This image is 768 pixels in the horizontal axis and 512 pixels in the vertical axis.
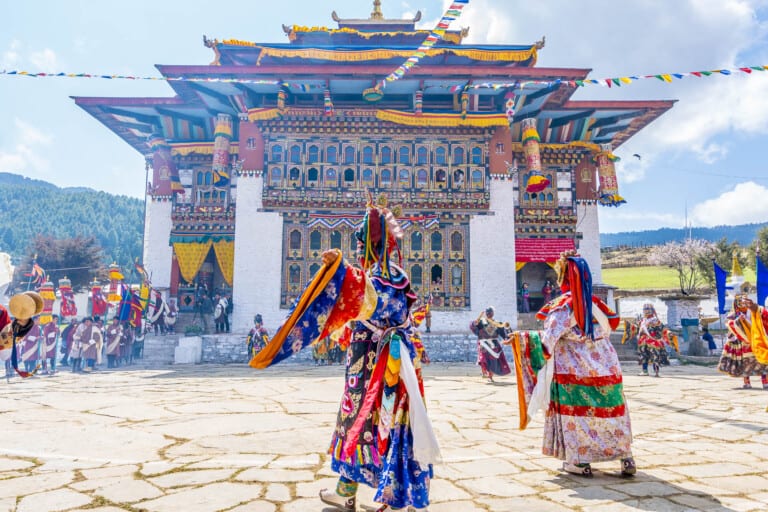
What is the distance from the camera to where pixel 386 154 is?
1855 cm

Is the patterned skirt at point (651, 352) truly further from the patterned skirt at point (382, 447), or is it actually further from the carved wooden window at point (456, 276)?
the patterned skirt at point (382, 447)

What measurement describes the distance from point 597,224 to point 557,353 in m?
18.1

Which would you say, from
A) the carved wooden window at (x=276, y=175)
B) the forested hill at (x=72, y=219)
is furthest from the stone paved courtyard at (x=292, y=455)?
the forested hill at (x=72, y=219)

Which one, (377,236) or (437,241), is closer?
(377,236)

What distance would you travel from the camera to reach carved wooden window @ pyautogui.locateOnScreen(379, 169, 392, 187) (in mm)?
18406

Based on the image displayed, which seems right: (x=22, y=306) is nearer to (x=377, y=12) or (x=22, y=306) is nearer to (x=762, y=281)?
(x=762, y=281)

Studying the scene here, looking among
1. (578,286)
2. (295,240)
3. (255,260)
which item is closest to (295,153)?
(295,240)

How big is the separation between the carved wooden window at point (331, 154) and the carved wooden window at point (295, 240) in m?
2.82

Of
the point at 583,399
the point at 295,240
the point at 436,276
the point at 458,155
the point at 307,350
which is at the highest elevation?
the point at 458,155

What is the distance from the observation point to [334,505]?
9.89 ft

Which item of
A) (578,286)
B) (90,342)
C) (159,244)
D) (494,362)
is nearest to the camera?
(578,286)

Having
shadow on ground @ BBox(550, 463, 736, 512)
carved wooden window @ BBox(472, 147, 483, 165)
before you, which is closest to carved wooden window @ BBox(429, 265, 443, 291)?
carved wooden window @ BBox(472, 147, 483, 165)

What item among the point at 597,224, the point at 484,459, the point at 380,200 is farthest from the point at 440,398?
the point at 597,224

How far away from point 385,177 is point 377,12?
9.74 meters
